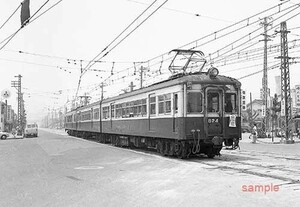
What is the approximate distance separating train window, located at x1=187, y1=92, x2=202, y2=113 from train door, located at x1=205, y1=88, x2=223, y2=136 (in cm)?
32

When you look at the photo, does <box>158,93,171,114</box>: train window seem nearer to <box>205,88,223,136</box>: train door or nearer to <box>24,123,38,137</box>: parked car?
<box>205,88,223,136</box>: train door

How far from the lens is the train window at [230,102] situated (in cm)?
1512

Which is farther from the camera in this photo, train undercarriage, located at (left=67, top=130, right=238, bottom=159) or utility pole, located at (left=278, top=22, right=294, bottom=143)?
utility pole, located at (left=278, top=22, right=294, bottom=143)

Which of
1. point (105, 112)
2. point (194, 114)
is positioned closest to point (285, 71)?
point (105, 112)

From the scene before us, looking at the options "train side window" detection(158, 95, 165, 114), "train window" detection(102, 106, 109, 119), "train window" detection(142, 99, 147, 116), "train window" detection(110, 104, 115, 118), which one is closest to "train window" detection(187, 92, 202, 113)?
"train side window" detection(158, 95, 165, 114)

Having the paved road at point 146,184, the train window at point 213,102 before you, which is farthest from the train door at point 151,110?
the paved road at point 146,184

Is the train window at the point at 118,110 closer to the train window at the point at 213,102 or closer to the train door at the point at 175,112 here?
the train door at the point at 175,112

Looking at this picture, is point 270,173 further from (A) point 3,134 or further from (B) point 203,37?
(A) point 3,134

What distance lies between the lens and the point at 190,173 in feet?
35.3

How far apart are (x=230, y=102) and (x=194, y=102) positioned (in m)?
1.58

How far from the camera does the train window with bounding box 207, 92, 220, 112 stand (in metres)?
14.8

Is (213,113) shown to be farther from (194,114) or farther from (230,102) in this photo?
(230,102)

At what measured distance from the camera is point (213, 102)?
14883 mm

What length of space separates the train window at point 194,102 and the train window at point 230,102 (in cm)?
114
